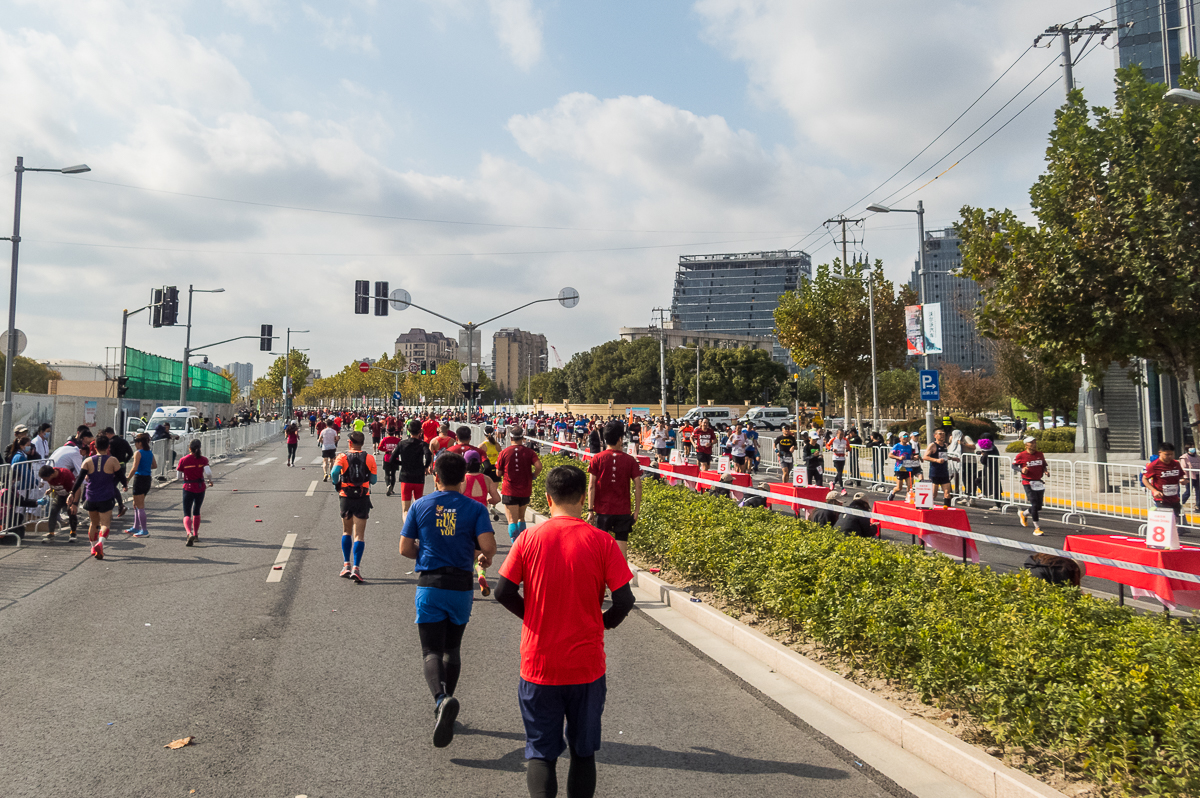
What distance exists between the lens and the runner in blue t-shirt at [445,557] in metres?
4.71

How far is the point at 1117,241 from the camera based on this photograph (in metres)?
15.3

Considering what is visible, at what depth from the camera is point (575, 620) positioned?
132 inches

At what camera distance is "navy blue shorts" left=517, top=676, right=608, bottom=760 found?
10.6ft

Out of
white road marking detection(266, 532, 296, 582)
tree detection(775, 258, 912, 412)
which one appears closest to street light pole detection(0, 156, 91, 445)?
white road marking detection(266, 532, 296, 582)

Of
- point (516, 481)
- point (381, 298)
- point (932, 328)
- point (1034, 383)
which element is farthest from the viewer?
point (1034, 383)

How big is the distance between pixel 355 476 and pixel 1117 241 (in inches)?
604

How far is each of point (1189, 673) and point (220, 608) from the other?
7972 millimetres

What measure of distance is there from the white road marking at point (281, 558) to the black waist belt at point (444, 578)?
5.35 metres

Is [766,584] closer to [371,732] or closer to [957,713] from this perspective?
[957,713]

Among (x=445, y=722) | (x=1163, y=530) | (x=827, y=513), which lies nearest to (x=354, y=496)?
(x=445, y=722)

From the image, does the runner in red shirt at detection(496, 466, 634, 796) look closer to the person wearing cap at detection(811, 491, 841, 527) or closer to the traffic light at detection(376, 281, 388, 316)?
the person wearing cap at detection(811, 491, 841, 527)

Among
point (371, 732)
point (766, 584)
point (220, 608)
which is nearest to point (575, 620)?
point (371, 732)

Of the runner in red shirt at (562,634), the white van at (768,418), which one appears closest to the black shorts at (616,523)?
the runner in red shirt at (562,634)

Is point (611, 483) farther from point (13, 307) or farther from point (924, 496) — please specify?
point (13, 307)
